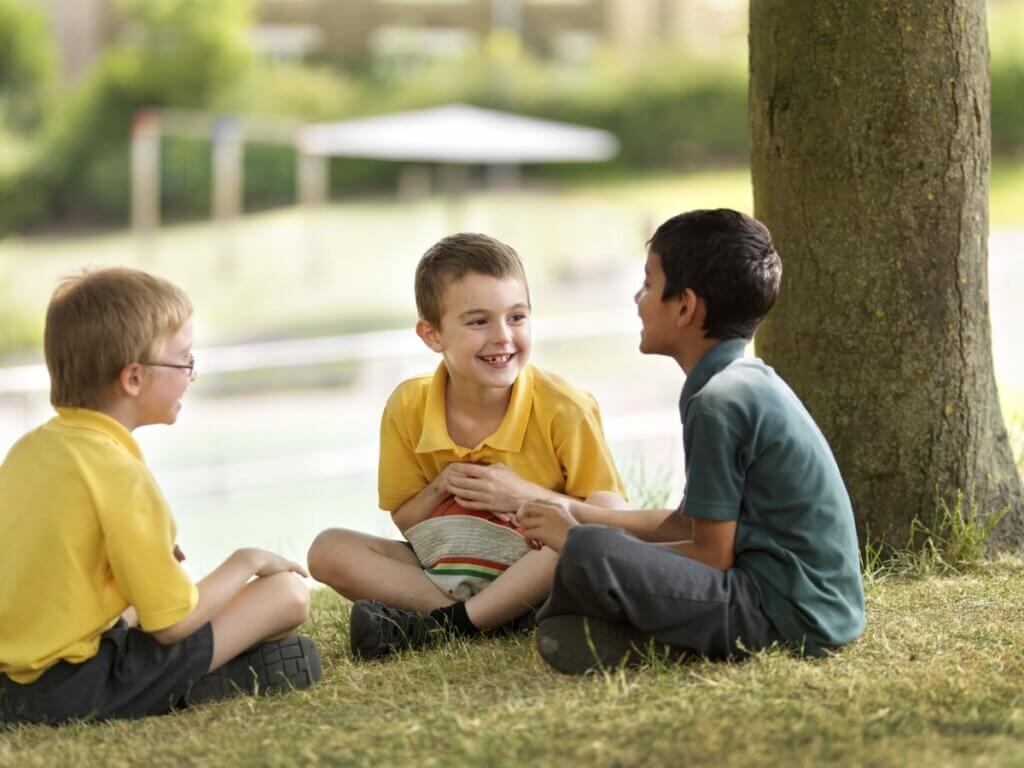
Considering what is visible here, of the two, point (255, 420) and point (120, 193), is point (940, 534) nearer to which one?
point (255, 420)

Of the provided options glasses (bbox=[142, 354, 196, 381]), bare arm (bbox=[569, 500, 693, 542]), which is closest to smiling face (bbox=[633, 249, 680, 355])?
bare arm (bbox=[569, 500, 693, 542])

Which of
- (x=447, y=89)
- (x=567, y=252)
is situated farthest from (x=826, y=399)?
(x=447, y=89)

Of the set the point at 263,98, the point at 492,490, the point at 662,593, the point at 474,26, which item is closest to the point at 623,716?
the point at 662,593

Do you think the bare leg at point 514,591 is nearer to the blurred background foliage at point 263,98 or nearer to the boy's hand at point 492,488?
the boy's hand at point 492,488

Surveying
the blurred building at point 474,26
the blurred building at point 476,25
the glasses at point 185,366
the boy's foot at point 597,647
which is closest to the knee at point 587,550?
the boy's foot at point 597,647

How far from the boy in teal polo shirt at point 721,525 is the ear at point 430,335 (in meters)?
0.66

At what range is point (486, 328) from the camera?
3533mm

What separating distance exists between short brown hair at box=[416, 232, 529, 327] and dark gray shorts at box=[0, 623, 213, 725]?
1034mm

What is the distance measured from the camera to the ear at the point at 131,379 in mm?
2965

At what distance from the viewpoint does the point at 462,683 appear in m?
3.06

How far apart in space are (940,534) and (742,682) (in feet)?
4.38

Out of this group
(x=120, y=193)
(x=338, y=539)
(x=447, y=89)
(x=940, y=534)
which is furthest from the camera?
(x=447, y=89)

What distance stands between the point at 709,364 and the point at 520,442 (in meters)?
0.65

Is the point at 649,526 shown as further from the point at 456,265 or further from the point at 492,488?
the point at 456,265
